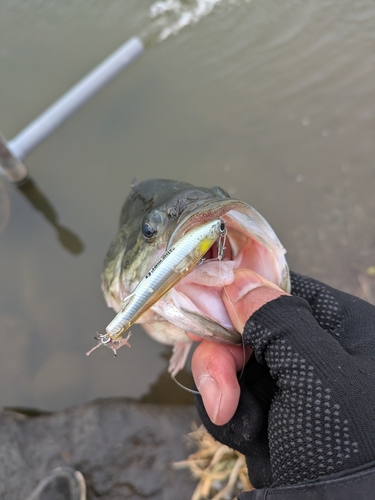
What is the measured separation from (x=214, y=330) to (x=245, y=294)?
19 centimetres

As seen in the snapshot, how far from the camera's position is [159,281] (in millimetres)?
1099

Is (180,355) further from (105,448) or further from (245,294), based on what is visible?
(105,448)

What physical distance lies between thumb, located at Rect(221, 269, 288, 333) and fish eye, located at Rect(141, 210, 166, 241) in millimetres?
405

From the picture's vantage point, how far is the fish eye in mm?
1562

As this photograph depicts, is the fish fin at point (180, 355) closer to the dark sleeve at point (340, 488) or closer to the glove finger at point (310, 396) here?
the glove finger at point (310, 396)

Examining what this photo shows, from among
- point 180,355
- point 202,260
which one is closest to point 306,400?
point 202,260

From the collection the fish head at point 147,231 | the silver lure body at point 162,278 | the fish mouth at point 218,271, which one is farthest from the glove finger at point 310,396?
the fish head at point 147,231

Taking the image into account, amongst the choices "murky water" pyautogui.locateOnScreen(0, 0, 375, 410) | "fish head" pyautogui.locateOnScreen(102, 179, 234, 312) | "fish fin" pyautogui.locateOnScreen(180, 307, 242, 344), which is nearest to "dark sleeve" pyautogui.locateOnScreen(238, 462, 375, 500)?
"fish fin" pyautogui.locateOnScreen(180, 307, 242, 344)

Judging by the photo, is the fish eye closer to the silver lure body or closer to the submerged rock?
the silver lure body

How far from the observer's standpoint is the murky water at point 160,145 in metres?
3.41

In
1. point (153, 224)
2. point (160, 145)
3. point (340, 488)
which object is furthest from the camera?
point (160, 145)

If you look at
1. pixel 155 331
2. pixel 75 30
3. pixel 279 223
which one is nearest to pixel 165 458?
pixel 155 331

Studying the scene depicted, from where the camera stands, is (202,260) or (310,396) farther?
(202,260)

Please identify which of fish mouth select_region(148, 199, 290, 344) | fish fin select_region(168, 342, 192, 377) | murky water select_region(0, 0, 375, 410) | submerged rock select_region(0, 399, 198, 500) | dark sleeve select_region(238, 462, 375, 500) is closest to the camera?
dark sleeve select_region(238, 462, 375, 500)
